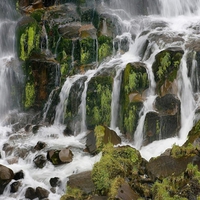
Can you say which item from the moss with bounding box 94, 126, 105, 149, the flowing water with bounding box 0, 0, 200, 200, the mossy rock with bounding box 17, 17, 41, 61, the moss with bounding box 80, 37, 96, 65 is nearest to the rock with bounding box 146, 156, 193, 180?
the flowing water with bounding box 0, 0, 200, 200

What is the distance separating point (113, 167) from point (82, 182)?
1.50m

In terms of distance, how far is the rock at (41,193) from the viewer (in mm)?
8492

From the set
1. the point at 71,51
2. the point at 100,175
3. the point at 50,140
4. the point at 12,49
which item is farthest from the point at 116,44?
the point at 100,175

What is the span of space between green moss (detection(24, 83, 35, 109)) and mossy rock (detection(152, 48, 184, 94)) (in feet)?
19.7

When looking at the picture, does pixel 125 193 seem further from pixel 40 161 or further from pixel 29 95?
pixel 29 95

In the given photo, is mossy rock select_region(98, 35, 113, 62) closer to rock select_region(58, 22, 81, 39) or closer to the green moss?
rock select_region(58, 22, 81, 39)

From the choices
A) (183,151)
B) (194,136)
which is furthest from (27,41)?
(183,151)

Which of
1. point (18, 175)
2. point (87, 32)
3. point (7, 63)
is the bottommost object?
point (18, 175)

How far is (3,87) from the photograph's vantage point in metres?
14.8

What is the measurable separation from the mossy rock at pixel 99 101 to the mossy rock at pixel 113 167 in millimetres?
4934

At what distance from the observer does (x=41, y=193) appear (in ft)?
28.0

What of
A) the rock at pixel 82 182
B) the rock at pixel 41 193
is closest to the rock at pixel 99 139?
the rock at pixel 82 182

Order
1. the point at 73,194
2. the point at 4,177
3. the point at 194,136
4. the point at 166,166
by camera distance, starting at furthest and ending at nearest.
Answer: the point at 4,177 → the point at 194,136 → the point at 73,194 → the point at 166,166

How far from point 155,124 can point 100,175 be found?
460 cm
